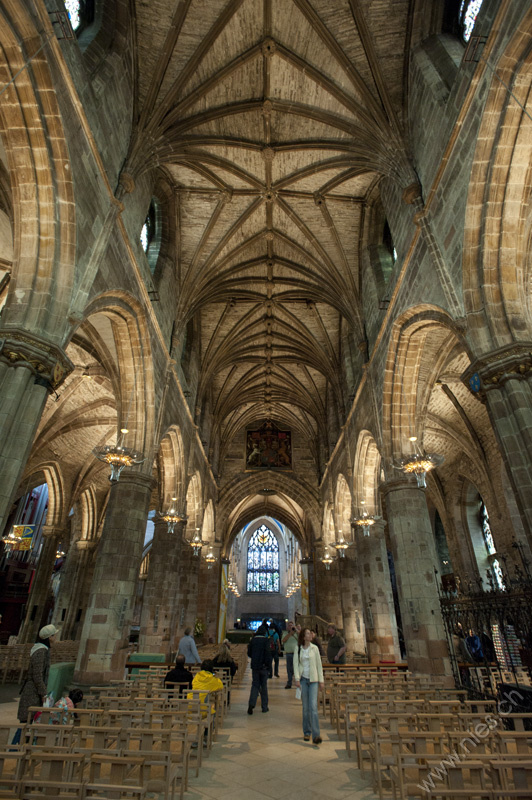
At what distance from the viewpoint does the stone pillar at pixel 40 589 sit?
17531 millimetres

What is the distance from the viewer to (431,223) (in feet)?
28.2

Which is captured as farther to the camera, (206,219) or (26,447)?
(206,219)

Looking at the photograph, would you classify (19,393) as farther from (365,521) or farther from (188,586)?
(188,586)

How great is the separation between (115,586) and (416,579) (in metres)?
6.62

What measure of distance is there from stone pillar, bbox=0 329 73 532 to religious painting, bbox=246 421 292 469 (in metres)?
20.8

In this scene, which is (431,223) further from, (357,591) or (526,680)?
(357,591)

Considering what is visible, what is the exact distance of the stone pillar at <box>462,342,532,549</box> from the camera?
18.7ft

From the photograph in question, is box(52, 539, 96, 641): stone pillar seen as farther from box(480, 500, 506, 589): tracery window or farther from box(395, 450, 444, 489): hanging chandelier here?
box(395, 450, 444, 489): hanging chandelier

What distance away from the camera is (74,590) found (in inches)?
885

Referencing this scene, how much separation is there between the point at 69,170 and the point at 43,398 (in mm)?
3735

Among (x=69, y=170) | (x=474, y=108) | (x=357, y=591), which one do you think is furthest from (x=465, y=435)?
(x=69, y=170)

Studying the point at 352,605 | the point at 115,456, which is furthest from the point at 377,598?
the point at 115,456

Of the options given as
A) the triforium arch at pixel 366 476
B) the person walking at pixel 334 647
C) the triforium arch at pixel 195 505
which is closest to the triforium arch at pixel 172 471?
the triforium arch at pixel 195 505

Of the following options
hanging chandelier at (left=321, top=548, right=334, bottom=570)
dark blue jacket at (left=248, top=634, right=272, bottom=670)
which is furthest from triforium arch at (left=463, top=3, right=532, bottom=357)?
hanging chandelier at (left=321, top=548, right=334, bottom=570)
